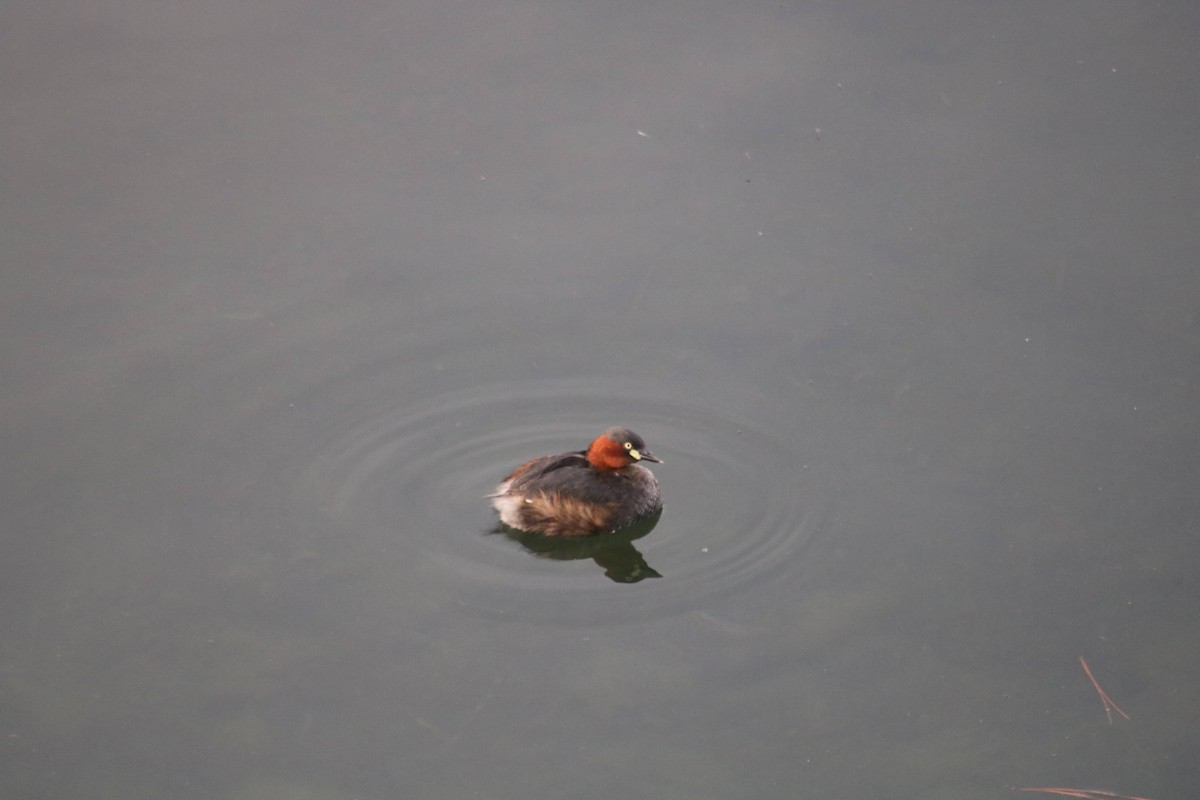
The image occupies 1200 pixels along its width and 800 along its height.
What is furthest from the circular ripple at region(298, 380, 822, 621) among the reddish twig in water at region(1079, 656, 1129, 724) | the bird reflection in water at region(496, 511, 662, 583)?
the reddish twig in water at region(1079, 656, 1129, 724)

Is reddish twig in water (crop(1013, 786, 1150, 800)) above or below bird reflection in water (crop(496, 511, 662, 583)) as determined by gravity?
below

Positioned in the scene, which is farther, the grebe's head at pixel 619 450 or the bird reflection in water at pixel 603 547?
the grebe's head at pixel 619 450

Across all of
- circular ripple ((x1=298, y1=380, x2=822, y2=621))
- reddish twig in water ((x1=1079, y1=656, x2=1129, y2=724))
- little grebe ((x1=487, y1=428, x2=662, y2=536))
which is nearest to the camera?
reddish twig in water ((x1=1079, y1=656, x2=1129, y2=724))

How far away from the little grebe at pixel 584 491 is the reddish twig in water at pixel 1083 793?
2152 millimetres

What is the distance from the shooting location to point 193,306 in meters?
8.28

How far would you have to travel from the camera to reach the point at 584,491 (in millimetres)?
7203

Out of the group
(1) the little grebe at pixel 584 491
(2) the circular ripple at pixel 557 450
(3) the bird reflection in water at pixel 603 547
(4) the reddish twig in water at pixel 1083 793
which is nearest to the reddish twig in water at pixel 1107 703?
(4) the reddish twig in water at pixel 1083 793

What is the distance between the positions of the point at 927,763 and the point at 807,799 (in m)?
0.48

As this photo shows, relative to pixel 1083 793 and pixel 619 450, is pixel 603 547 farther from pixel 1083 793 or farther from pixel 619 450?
pixel 1083 793

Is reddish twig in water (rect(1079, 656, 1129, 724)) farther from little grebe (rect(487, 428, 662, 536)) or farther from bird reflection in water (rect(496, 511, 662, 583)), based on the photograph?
little grebe (rect(487, 428, 662, 536))

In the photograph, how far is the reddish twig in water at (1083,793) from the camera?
19.1ft

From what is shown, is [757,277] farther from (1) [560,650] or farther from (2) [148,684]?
(2) [148,684]

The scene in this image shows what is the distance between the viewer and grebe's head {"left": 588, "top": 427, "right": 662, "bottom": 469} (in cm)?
721

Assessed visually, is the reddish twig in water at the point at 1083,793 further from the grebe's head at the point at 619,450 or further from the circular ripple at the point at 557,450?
the grebe's head at the point at 619,450
